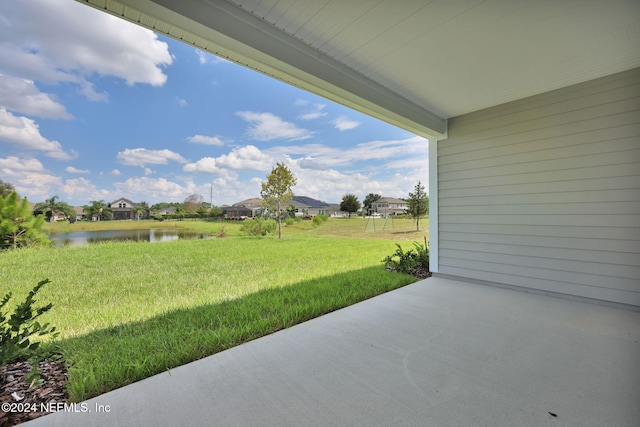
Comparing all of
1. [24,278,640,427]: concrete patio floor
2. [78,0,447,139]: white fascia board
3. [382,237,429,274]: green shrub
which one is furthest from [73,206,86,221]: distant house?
[382,237,429,274]: green shrub

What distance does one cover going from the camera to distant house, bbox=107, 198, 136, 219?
5391 mm

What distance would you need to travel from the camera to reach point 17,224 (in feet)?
13.6

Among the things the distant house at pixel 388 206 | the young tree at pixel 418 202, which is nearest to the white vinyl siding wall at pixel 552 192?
the young tree at pixel 418 202

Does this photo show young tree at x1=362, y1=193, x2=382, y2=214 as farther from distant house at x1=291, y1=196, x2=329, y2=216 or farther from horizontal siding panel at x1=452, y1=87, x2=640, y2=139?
horizontal siding panel at x1=452, y1=87, x2=640, y2=139

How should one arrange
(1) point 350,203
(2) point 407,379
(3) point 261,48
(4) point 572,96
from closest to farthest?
1. (2) point 407,379
2. (3) point 261,48
3. (4) point 572,96
4. (1) point 350,203

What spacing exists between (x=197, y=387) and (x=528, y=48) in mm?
3184

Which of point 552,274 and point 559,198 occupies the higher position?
point 559,198

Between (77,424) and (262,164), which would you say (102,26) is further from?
(262,164)

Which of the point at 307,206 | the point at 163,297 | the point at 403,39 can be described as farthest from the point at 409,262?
the point at 307,206

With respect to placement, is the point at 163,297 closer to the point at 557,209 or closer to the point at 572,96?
the point at 557,209

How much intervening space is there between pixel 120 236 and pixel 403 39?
7.07 meters

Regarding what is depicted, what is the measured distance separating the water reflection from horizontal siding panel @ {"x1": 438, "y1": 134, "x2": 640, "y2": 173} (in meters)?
6.75

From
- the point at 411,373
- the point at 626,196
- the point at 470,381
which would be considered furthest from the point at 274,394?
the point at 626,196

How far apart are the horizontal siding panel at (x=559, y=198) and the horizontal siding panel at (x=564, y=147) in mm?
393
